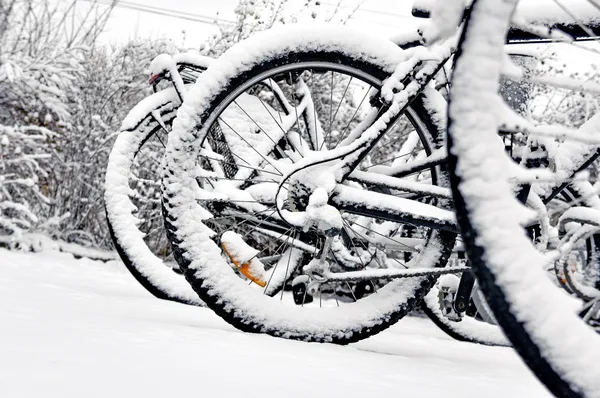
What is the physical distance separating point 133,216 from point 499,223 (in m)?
2.11

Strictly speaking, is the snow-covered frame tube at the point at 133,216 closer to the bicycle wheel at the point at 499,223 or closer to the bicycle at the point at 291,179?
the bicycle at the point at 291,179

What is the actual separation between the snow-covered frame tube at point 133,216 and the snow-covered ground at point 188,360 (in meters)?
0.32

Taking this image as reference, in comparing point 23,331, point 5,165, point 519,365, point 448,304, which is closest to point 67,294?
point 23,331

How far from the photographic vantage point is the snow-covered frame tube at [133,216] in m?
2.50

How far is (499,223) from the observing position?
70 centimetres

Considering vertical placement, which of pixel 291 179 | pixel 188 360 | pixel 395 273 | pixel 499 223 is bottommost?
pixel 188 360

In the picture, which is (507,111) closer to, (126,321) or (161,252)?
(126,321)

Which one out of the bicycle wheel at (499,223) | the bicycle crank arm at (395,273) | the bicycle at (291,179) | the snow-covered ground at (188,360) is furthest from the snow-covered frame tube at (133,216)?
the bicycle wheel at (499,223)

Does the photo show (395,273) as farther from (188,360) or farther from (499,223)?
(499,223)

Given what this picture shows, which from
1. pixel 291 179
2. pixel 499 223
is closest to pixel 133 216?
pixel 291 179

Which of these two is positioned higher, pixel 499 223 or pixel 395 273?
pixel 395 273

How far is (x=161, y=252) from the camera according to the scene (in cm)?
468

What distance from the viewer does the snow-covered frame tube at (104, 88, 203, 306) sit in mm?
2502

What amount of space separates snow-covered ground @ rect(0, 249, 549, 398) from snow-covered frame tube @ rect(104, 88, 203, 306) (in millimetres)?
323
